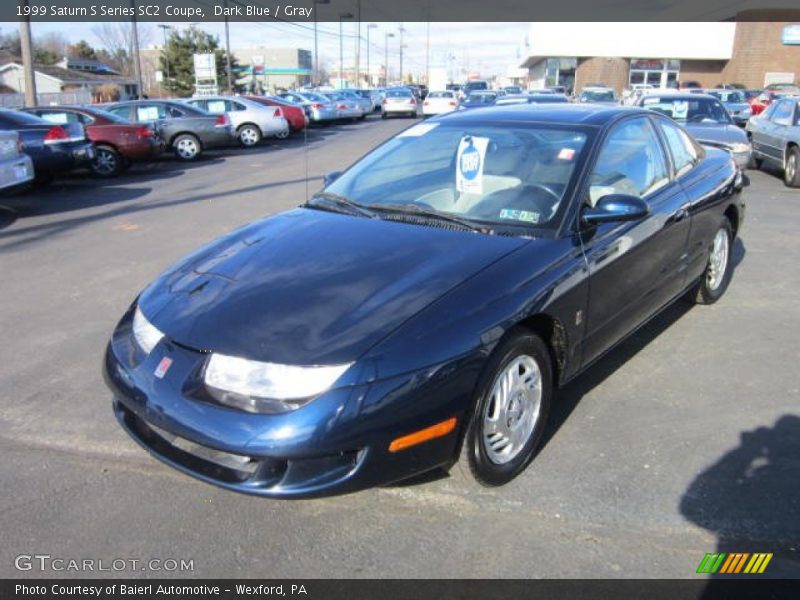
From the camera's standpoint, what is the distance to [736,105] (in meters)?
23.5

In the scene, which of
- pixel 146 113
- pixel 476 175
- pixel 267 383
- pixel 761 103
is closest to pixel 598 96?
pixel 761 103

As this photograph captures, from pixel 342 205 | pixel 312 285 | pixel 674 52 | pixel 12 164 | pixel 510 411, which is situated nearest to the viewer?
pixel 312 285

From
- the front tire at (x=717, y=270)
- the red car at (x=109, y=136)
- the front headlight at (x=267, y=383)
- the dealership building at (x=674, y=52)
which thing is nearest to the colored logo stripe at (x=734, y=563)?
the front headlight at (x=267, y=383)

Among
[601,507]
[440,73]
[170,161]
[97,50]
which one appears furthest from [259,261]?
[97,50]

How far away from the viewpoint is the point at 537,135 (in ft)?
13.0

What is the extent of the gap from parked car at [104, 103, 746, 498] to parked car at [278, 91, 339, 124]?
2542 centimetres

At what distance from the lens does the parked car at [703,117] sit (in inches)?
436

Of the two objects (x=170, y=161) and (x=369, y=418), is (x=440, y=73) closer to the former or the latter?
(x=170, y=161)

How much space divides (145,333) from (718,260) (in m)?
4.55

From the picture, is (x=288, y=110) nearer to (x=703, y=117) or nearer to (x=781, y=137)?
(x=703, y=117)

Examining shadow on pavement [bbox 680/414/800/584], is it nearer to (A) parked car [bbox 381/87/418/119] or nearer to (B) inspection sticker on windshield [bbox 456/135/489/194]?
(B) inspection sticker on windshield [bbox 456/135/489/194]

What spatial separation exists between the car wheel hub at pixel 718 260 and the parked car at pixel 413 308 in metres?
1.04

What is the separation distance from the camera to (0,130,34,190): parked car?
9539 millimetres

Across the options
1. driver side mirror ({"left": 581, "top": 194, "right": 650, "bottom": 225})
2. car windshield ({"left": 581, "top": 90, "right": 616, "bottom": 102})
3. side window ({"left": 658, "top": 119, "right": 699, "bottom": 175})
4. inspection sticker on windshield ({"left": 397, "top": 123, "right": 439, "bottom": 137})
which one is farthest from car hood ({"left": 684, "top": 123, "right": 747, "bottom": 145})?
car windshield ({"left": 581, "top": 90, "right": 616, "bottom": 102})
